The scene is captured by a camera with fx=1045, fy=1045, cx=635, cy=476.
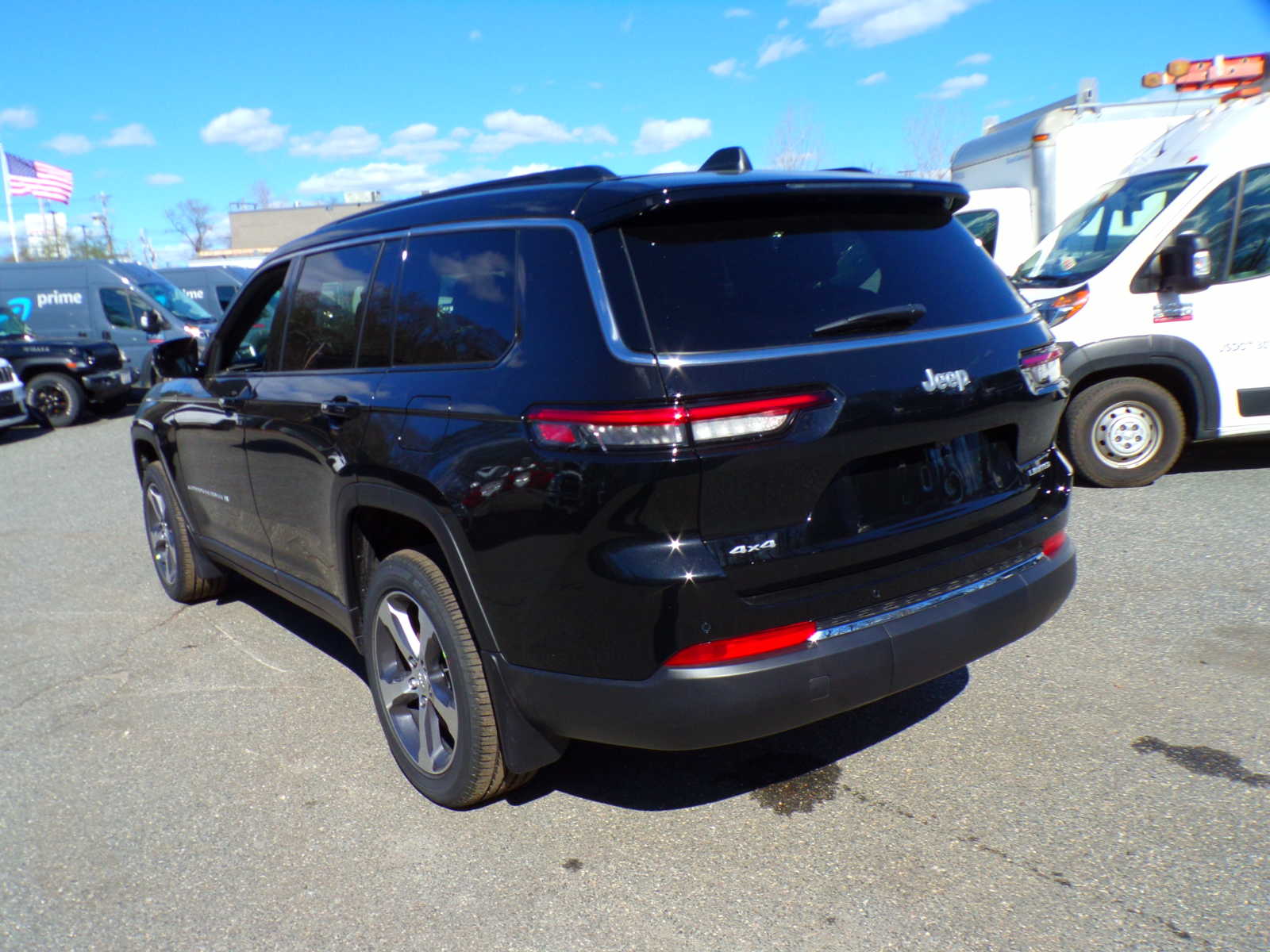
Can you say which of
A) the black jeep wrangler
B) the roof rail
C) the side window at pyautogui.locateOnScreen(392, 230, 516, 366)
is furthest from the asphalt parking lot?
the black jeep wrangler

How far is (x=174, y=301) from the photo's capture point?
60.2ft

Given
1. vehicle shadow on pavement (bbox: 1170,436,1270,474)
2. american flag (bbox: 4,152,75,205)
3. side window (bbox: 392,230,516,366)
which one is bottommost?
vehicle shadow on pavement (bbox: 1170,436,1270,474)

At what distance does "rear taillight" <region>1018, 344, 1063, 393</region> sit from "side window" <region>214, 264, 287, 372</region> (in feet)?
9.67

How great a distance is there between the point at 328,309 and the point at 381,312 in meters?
0.49

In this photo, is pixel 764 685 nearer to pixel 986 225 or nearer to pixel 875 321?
pixel 875 321

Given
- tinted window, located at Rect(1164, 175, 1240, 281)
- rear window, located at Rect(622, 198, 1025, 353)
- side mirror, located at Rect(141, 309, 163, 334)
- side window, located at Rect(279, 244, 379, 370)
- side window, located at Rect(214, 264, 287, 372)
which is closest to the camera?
rear window, located at Rect(622, 198, 1025, 353)

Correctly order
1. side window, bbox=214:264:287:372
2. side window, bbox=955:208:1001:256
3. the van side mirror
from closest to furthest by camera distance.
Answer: side window, bbox=214:264:287:372 < the van side mirror < side window, bbox=955:208:1001:256

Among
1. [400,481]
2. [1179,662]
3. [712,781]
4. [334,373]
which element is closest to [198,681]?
[334,373]

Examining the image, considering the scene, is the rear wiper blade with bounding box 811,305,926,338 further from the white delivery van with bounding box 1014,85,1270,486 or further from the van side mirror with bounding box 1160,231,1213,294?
the van side mirror with bounding box 1160,231,1213,294

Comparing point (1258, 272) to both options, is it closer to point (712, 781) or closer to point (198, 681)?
point (712, 781)

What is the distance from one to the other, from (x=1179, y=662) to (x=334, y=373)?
3.42 m

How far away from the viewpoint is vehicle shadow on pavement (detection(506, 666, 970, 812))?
3.36 meters

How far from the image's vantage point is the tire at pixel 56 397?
15000 millimetres

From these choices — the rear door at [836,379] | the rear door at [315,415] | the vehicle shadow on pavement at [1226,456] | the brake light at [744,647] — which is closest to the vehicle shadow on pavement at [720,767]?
the brake light at [744,647]
